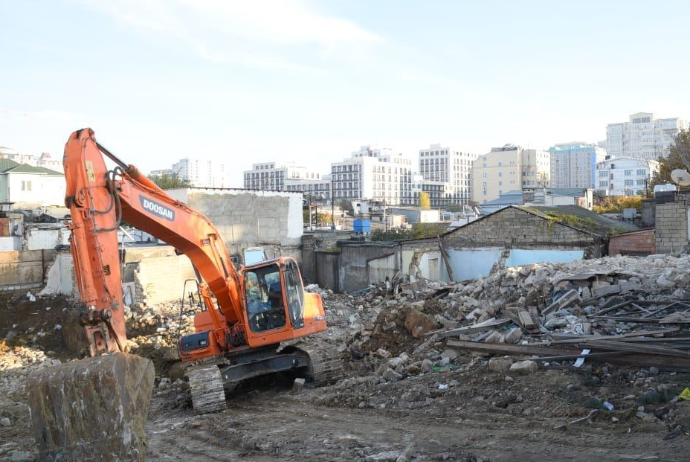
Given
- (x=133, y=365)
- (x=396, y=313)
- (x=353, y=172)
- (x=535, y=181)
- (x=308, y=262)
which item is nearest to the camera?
(x=133, y=365)

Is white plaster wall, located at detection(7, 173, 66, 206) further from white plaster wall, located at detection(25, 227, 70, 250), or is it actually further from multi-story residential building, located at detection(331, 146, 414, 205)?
multi-story residential building, located at detection(331, 146, 414, 205)

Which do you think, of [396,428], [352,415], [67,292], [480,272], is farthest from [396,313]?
[67,292]

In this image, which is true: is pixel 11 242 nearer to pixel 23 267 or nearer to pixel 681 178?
pixel 23 267

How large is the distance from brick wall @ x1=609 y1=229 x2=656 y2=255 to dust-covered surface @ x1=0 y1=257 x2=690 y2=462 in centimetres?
649

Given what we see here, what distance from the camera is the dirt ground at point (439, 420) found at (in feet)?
23.9

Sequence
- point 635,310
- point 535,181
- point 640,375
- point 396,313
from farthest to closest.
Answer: point 535,181, point 396,313, point 635,310, point 640,375

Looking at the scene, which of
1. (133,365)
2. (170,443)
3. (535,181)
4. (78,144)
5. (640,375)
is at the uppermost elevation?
(535,181)

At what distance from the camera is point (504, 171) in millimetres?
97312

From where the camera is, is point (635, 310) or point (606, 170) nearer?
point (635, 310)

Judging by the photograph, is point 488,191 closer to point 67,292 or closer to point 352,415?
point 67,292

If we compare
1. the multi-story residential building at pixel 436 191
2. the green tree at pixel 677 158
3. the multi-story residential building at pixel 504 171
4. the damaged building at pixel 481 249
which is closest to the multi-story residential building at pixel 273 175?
the multi-story residential building at pixel 436 191

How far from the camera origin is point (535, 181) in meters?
95.6

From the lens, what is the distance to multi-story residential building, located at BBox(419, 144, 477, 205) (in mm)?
145000

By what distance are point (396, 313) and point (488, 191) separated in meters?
88.7
